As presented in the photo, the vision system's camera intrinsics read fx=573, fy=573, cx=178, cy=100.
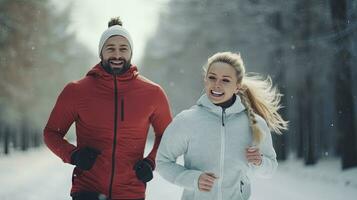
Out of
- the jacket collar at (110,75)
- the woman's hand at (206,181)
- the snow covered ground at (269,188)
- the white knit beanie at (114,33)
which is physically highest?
the white knit beanie at (114,33)

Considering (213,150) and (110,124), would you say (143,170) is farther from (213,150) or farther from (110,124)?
(213,150)

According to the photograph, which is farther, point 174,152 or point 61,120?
point 61,120

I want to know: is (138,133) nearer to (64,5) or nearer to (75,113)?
(75,113)

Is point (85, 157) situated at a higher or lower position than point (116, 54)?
lower

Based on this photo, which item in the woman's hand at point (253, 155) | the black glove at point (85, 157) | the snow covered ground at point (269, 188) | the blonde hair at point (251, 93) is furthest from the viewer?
the snow covered ground at point (269, 188)

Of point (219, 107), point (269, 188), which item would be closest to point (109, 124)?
point (219, 107)

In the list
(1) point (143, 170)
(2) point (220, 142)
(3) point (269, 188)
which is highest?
(3) point (269, 188)

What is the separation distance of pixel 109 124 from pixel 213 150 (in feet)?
3.87

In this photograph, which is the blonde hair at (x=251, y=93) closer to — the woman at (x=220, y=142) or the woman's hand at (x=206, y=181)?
the woman at (x=220, y=142)

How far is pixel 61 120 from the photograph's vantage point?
5.14 metres

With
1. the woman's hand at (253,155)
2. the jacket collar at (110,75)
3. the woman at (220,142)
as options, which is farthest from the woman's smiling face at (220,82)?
the jacket collar at (110,75)

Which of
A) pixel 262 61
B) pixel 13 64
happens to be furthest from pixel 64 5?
pixel 262 61

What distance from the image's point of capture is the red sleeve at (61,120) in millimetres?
5078

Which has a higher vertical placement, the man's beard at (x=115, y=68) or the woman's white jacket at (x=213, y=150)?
the man's beard at (x=115, y=68)
